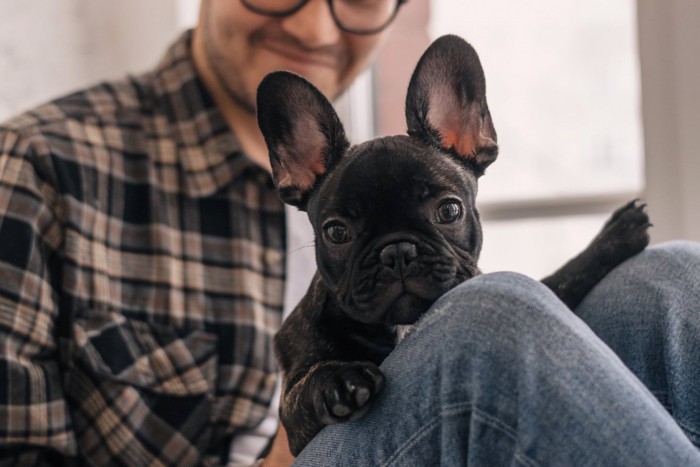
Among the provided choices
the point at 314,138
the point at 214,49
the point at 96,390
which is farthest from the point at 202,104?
the point at 314,138

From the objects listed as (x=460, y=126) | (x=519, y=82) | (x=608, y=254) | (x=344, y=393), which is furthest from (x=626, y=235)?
(x=519, y=82)

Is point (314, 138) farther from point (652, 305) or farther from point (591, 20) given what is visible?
point (591, 20)

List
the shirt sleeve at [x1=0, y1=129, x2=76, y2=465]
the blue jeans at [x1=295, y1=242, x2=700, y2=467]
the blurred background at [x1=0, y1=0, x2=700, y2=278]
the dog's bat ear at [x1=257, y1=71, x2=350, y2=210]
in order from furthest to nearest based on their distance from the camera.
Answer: the blurred background at [x1=0, y1=0, x2=700, y2=278], the shirt sleeve at [x1=0, y1=129, x2=76, y2=465], the dog's bat ear at [x1=257, y1=71, x2=350, y2=210], the blue jeans at [x1=295, y1=242, x2=700, y2=467]

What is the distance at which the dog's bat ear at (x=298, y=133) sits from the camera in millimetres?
1023

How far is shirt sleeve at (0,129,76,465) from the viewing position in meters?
1.35

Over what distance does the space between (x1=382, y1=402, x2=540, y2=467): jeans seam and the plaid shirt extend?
0.71 metres

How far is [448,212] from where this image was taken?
0.97 m

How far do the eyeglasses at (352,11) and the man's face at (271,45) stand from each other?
0.02m

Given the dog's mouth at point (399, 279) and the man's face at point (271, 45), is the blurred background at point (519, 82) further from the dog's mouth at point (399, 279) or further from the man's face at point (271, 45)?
the dog's mouth at point (399, 279)

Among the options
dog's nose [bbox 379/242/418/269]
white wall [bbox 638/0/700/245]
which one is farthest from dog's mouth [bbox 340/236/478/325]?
white wall [bbox 638/0/700/245]

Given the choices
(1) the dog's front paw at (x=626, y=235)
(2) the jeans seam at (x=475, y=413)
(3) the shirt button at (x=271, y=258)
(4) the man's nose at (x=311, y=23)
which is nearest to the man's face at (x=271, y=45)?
(4) the man's nose at (x=311, y=23)

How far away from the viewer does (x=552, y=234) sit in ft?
8.25

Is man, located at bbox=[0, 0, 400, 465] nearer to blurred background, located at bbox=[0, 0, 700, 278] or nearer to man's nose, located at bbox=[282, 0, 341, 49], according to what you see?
man's nose, located at bbox=[282, 0, 341, 49]

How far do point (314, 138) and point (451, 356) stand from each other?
338 millimetres
